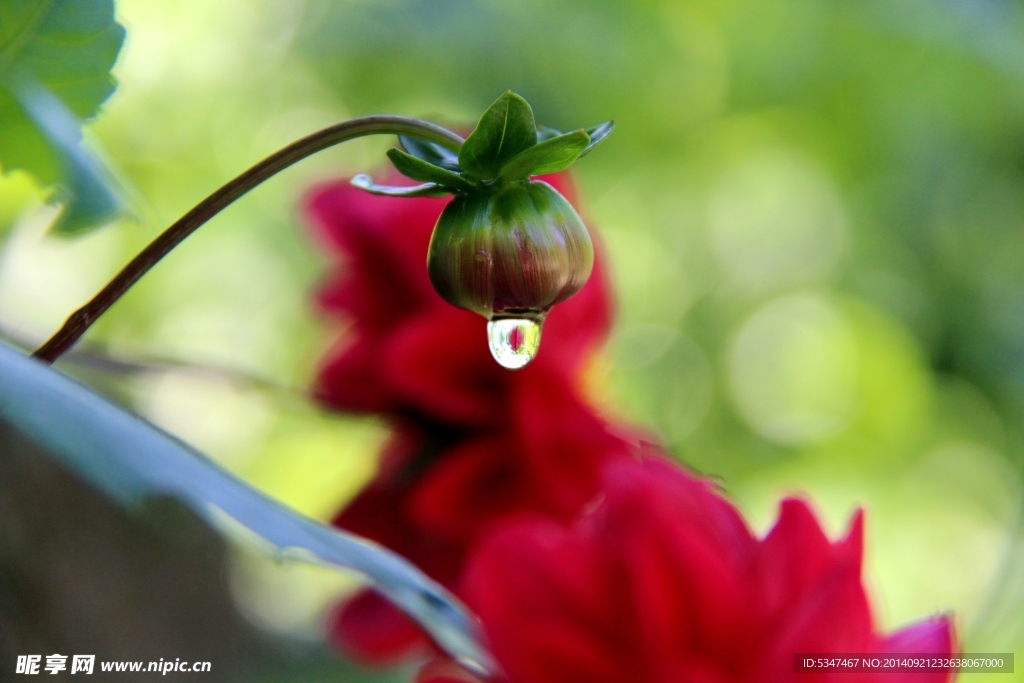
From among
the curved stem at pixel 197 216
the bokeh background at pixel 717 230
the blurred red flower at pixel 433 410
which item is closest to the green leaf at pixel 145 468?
the curved stem at pixel 197 216

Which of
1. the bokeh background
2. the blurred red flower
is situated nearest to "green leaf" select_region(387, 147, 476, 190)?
the blurred red flower

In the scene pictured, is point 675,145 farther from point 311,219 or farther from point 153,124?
point 311,219

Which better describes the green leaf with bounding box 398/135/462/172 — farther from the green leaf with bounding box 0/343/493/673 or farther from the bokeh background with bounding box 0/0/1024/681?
the bokeh background with bounding box 0/0/1024/681

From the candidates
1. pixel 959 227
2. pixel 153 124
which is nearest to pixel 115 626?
pixel 153 124

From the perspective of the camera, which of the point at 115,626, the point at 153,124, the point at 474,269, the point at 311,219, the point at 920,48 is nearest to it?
the point at 474,269

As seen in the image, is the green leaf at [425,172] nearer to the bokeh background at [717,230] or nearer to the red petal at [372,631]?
the red petal at [372,631]

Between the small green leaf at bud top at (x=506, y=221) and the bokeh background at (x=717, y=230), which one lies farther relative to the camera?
the bokeh background at (x=717, y=230)
